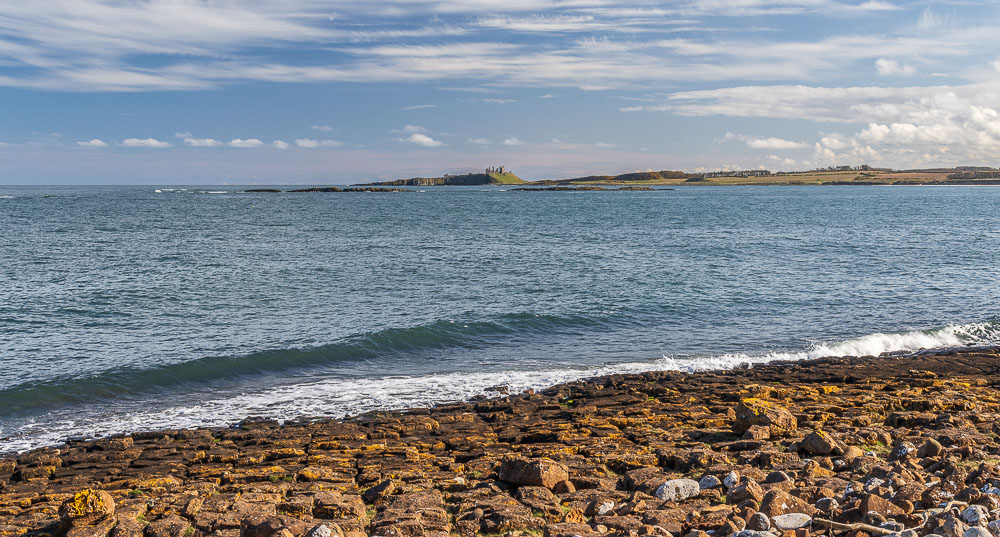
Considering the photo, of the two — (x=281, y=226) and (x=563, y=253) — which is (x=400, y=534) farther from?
(x=281, y=226)

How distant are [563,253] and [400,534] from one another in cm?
4770

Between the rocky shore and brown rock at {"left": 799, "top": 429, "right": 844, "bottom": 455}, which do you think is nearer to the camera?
the rocky shore

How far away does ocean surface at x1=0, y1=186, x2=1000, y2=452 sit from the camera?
20656mm

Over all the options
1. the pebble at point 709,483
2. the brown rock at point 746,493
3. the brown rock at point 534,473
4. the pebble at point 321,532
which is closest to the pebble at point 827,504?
the brown rock at point 746,493

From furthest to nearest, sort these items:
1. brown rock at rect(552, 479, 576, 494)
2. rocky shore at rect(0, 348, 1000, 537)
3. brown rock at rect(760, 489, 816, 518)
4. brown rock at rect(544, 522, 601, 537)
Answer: brown rock at rect(552, 479, 576, 494), rocky shore at rect(0, 348, 1000, 537), brown rock at rect(544, 522, 601, 537), brown rock at rect(760, 489, 816, 518)

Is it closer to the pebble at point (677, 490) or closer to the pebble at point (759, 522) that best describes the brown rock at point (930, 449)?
the pebble at point (677, 490)

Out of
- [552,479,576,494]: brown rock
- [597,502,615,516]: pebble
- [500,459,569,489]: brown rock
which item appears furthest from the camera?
[500,459,569,489]: brown rock

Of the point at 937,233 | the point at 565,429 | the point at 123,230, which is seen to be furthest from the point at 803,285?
the point at 123,230

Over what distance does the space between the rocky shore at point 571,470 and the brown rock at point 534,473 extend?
0.02 m

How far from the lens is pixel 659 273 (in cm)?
4384

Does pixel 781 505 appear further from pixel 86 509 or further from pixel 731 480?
pixel 86 509

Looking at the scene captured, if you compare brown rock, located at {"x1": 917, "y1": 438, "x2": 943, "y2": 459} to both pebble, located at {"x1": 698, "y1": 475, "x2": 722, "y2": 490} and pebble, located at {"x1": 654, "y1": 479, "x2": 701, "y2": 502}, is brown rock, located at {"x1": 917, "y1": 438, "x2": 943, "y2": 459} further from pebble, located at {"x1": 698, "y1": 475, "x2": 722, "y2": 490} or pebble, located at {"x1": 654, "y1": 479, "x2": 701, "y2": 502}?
pebble, located at {"x1": 654, "y1": 479, "x2": 701, "y2": 502}

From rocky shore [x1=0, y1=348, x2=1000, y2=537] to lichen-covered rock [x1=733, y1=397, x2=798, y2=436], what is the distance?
0.12 ft

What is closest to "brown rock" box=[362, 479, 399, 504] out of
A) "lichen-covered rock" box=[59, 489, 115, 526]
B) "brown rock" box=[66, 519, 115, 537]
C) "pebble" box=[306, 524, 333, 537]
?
"pebble" box=[306, 524, 333, 537]
